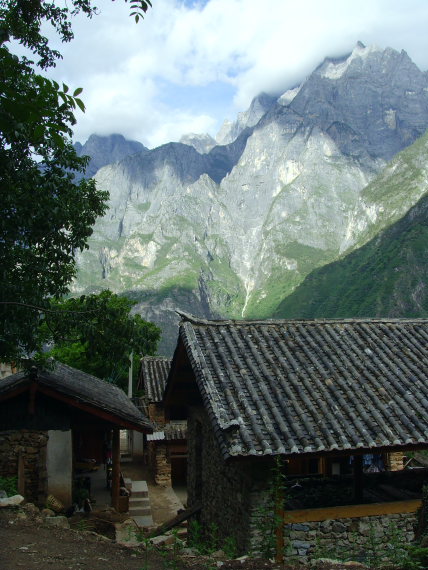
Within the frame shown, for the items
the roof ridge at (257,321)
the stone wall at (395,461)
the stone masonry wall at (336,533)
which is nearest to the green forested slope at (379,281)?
the stone wall at (395,461)

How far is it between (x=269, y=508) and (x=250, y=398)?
6.36 feet

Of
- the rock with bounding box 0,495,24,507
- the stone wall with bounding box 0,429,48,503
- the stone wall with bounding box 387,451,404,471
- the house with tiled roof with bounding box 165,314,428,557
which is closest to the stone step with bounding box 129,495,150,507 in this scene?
the house with tiled roof with bounding box 165,314,428,557

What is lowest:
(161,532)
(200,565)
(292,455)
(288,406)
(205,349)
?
(161,532)

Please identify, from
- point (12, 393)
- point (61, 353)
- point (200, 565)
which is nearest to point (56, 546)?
point (200, 565)

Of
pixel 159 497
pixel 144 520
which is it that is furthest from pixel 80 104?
pixel 159 497

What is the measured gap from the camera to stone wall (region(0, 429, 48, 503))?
476 inches

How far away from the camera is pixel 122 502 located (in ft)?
47.3

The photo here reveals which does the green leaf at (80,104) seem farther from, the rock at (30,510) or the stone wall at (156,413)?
the stone wall at (156,413)

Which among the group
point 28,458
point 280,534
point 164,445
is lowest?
point 164,445

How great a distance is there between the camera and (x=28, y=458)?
12.3 meters

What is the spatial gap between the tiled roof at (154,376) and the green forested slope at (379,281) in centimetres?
8577

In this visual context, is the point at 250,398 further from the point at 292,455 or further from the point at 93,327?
the point at 93,327

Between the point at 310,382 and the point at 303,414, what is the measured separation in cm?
118

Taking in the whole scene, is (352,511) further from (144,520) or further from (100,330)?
(144,520)
